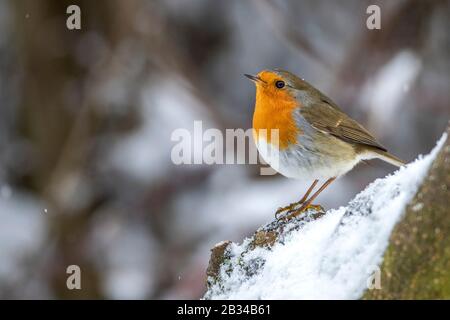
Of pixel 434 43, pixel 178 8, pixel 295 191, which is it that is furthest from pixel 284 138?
pixel 178 8

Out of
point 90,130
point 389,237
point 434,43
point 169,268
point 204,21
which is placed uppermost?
point 204,21

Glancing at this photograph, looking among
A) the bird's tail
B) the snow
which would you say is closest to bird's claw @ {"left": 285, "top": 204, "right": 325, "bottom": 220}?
the snow

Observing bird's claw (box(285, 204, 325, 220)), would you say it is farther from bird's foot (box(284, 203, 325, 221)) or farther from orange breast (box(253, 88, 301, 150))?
orange breast (box(253, 88, 301, 150))

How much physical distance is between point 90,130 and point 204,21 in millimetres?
2167

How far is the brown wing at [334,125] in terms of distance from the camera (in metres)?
4.16

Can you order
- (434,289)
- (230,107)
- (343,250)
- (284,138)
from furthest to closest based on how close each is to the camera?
(230,107)
(284,138)
(343,250)
(434,289)

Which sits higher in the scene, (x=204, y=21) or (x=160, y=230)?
(x=204, y=21)

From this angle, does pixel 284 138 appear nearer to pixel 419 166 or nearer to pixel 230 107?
pixel 419 166

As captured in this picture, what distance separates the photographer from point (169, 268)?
25.6 feet

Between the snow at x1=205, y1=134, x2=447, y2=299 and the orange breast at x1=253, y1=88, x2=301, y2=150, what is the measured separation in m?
0.99

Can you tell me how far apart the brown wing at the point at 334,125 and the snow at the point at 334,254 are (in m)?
1.21

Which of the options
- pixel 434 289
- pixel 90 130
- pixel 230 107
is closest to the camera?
pixel 434 289

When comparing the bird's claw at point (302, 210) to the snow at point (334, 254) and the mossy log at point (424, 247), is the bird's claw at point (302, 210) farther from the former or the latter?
the mossy log at point (424, 247)

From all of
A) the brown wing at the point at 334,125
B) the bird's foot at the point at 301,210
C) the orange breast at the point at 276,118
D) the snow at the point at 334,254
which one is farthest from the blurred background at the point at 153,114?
the snow at the point at 334,254
